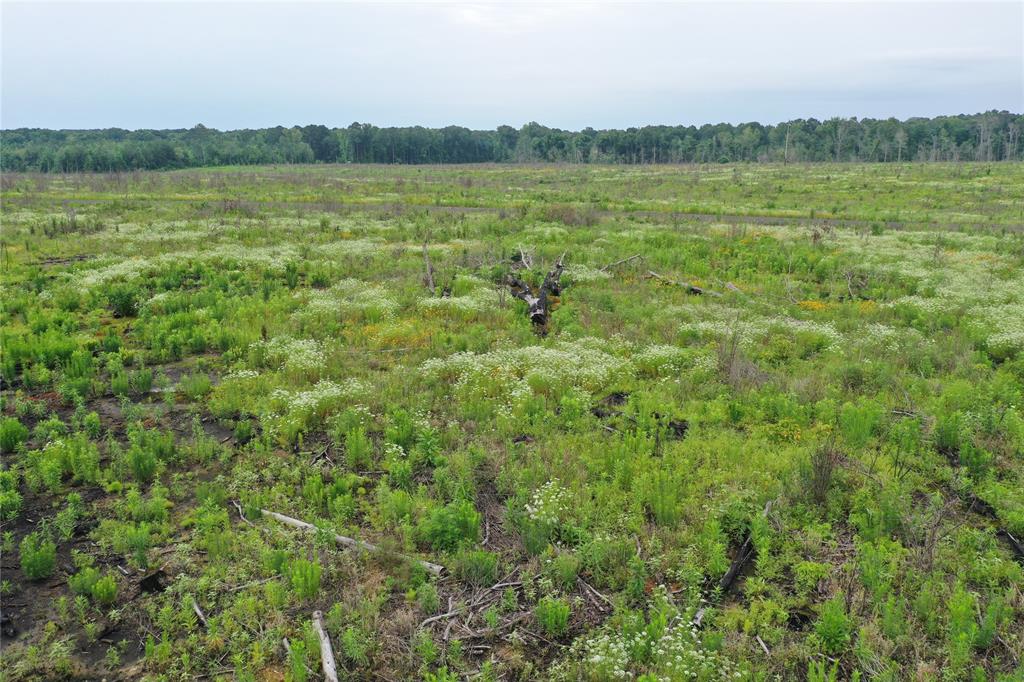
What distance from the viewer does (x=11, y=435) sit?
9680 millimetres

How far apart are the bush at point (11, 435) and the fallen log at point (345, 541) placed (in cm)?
488

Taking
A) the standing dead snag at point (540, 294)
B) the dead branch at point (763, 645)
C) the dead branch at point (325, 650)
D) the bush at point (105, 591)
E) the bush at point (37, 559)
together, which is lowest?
the dead branch at point (763, 645)

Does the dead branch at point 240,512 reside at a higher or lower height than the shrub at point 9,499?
lower

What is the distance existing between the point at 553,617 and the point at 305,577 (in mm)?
2742

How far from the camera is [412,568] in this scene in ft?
22.8

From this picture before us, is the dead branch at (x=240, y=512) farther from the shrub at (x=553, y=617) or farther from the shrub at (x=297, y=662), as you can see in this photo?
the shrub at (x=553, y=617)

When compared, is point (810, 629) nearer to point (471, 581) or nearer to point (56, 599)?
point (471, 581)

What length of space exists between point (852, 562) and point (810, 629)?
1217 mm

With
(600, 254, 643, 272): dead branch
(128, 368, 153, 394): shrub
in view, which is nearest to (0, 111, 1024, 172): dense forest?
(600, 254, 643, 272): dead branch

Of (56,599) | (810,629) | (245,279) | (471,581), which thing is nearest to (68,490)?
(56,599)

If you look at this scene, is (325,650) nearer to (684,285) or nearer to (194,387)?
(194,387)

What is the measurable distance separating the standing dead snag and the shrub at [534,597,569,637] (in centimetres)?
1023

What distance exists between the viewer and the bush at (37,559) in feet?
22.2

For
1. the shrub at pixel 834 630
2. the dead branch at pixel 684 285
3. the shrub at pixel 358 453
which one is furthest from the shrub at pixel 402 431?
the dead branch at pixel 684 285
